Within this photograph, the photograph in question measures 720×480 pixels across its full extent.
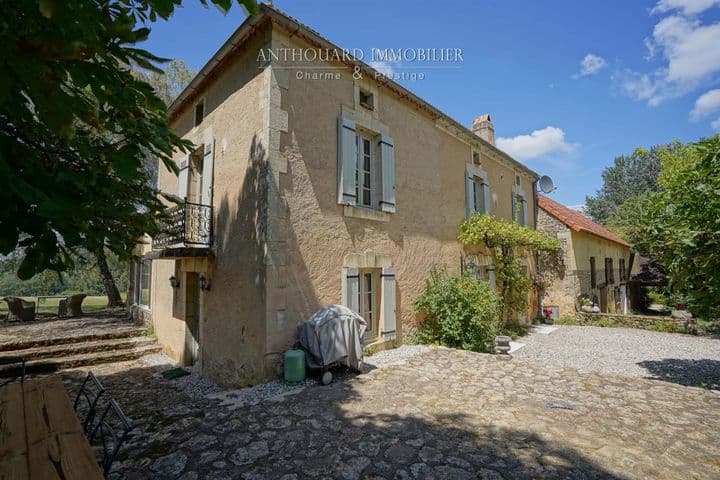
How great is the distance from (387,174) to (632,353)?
732cm

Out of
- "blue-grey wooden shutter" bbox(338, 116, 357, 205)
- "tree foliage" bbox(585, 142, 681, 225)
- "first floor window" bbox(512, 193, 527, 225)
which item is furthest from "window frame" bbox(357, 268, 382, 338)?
"tree foliage" bbox(585, 142, 681, 225)

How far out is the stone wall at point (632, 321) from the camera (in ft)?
36.8

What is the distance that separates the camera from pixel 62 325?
9922mm

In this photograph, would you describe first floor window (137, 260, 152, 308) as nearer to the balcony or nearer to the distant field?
the balcony

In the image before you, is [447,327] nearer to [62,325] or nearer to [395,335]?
[395,335]

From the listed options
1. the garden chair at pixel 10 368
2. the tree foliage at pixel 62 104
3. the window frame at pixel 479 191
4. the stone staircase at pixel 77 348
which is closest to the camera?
the tree foliage at pixel 62 104

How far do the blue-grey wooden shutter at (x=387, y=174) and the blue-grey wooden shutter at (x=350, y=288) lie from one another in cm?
151

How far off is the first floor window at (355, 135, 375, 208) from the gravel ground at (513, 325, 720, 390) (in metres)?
4.40

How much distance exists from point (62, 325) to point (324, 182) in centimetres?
952

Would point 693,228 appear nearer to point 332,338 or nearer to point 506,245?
point 506,245

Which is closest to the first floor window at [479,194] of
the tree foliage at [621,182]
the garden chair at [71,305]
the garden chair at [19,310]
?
the garden chair at [71,305]

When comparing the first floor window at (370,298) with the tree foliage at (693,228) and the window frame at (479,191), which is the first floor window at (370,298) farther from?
the tree foliage at (693,228)

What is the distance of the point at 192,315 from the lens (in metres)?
7.78

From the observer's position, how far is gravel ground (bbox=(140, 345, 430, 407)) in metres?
4.46
